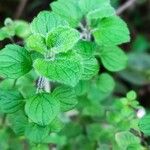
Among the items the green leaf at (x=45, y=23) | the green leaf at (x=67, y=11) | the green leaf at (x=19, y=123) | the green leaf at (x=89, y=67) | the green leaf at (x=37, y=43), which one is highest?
the green leaf at (x=67, y=11)

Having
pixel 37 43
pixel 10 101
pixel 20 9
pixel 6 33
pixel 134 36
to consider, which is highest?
pixel 20 9

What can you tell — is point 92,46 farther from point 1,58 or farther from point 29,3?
point 29,3

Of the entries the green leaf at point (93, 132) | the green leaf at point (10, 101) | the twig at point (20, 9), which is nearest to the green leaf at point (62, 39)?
the green leaf at point (10, 101)

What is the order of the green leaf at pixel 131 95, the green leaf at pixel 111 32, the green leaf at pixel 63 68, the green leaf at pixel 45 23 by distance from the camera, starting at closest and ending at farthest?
the green leaf at pixel 63 68 → the green leaf at pixel 45 23 → the green leaf at pixel 111 32 → the green leaf at pixel 131 95

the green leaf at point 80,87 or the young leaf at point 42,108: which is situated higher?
the green leaf at point 80,87

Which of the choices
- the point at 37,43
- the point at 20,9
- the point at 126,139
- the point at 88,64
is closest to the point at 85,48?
the point at 88,64

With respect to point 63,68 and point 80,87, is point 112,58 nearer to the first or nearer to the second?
point 80,87

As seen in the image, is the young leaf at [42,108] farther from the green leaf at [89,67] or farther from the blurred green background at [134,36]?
the blurred green background at [134,36]
